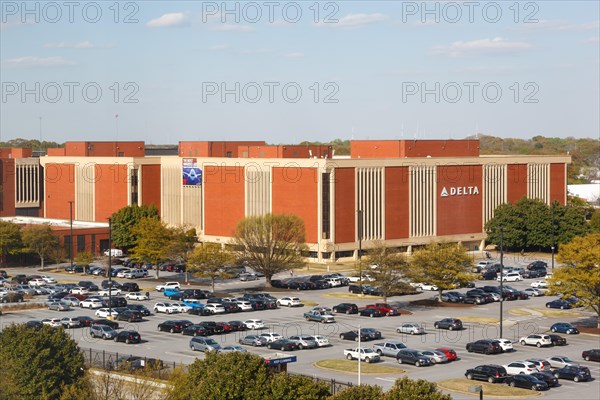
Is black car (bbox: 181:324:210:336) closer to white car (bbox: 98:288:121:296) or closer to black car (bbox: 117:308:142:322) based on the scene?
black car (bbox: 117:308:142:322)

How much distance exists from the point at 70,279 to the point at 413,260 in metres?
29.3

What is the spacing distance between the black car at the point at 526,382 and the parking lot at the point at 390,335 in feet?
1.51

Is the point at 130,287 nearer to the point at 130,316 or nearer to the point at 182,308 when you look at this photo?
the point at 182,308

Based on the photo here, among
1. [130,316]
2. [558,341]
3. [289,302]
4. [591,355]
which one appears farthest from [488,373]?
[289,302]

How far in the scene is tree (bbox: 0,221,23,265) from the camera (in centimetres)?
9025

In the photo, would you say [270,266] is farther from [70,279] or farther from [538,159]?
[538,159]

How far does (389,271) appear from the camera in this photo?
69000 mm

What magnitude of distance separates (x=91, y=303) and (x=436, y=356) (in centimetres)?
2685

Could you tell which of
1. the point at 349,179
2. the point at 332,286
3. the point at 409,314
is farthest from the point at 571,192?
the point at 409,314

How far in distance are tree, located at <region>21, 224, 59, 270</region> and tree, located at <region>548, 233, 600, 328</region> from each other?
46.6 m

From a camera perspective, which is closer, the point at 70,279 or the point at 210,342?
the point at 210,342

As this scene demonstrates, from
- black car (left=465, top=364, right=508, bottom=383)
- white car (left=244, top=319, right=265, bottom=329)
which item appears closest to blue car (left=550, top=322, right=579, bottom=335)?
black car (left=465, top=364, right=508, bottom=383)

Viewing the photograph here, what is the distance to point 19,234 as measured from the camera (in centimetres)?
9131

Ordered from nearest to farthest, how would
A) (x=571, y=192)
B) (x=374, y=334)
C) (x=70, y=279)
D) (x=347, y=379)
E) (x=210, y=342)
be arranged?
1. (x=347, y=379)
2. (x=210, y=342)
3. (x=374, y=334)
4. (x=70, y=279)
5. (x=571, y=192)
